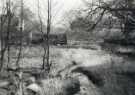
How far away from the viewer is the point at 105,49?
14.4 m

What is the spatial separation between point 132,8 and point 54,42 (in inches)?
630

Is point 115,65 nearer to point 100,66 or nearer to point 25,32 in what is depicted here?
point 100,66

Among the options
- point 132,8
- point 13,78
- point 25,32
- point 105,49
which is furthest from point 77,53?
point 25,32

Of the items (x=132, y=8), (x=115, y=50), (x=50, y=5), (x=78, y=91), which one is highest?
(x=50, y=5)

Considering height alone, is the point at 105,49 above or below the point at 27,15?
below

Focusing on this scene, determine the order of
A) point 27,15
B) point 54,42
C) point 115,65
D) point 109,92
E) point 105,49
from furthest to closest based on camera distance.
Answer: point 54,42 < point 27,15 < point 105,49 < point 115,65 < point 109,92

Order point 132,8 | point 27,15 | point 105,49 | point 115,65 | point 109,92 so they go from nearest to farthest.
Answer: point 132,8 → point 109,92 → point 115,65 → point 105,49 → point 27,15

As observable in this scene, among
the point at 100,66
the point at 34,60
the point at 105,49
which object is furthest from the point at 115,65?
the point at 34,60

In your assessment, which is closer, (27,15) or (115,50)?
(115,50)

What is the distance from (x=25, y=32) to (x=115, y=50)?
1398cm

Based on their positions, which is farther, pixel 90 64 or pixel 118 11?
pixel 90 64

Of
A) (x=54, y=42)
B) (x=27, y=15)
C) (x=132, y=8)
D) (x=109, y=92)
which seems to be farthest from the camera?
(x=54, y=42)

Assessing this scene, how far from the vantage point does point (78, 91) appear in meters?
10.2

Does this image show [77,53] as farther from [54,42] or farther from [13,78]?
[54,42]
